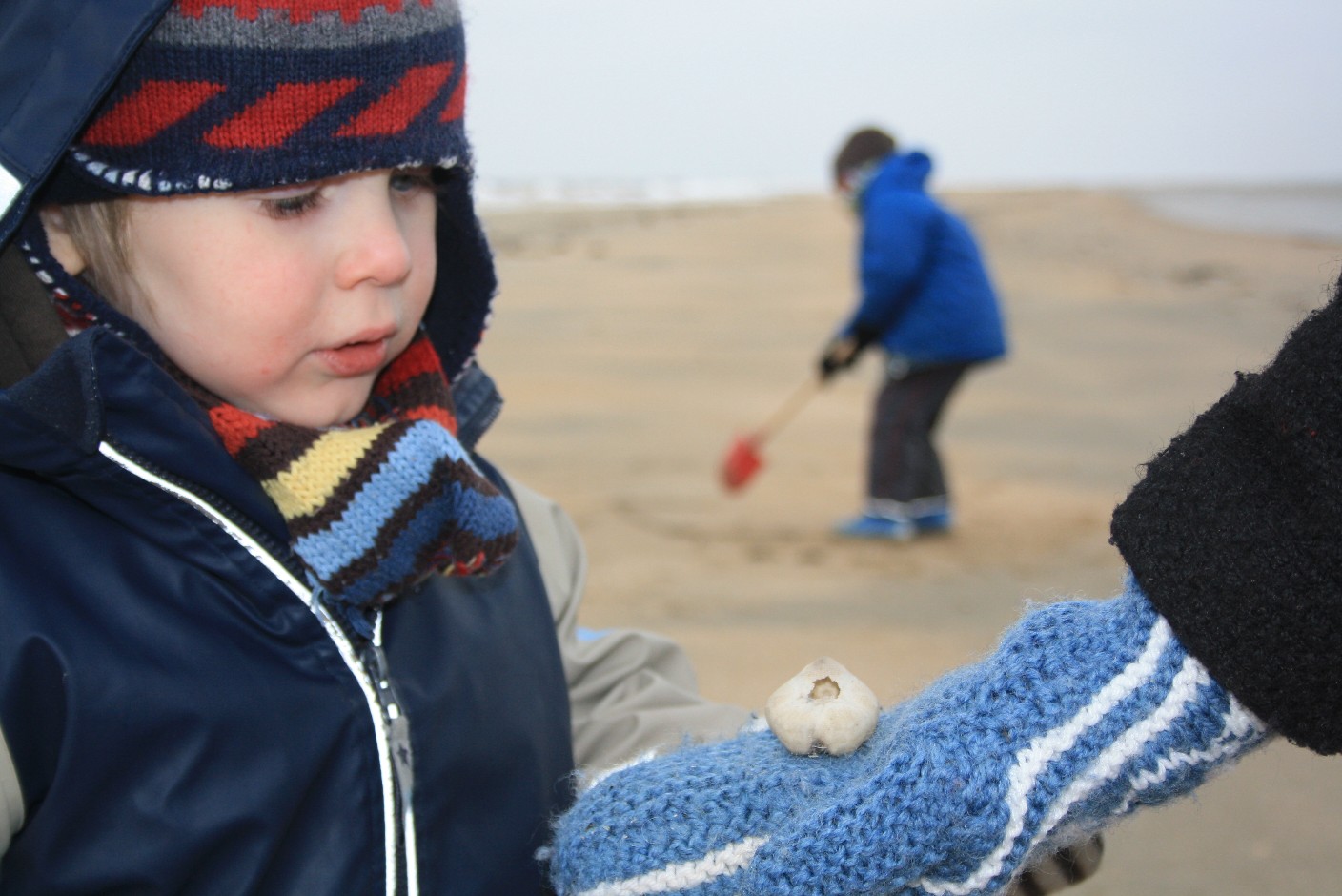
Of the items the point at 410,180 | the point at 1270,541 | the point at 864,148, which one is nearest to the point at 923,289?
the point at 864,148

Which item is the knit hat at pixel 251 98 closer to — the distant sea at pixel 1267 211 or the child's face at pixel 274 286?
the child's face at pixel 274 286

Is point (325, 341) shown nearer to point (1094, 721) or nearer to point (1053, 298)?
point (1094, 721)

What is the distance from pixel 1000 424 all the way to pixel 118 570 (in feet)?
21.5

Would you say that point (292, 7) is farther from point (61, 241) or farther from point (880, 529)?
point (880, 529)

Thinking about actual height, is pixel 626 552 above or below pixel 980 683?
below

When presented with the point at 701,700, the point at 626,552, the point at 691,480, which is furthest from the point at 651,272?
the point at 701,700

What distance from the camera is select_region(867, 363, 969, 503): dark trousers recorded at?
16.8 ft

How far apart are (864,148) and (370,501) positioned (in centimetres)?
499

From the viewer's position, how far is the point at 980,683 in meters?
1.08

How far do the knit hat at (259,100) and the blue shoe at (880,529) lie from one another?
400 cm

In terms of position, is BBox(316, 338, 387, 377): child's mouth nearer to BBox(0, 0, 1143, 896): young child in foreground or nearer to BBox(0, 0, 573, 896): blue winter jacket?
BBox(0, 0, 1143, 896): young child in foreground

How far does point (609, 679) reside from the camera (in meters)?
1.69

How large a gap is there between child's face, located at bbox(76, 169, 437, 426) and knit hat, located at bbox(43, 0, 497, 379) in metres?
0.04

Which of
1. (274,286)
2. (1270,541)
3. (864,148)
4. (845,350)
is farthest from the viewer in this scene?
(864,148)
